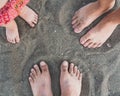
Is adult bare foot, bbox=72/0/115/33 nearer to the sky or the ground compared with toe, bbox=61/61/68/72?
nearer to the sky

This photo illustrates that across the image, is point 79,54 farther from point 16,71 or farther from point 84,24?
point 16,71

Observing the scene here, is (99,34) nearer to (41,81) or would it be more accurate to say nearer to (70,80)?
(70,80)

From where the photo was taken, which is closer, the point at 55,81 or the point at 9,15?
the point at 9,15

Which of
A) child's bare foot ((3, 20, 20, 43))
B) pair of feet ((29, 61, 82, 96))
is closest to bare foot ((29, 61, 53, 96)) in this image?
pair of feet ((29, 61, 82, 96))

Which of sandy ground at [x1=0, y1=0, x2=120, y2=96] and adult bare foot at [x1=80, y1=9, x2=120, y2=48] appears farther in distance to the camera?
sandy ground at [x1=0, y1=0, x2=120, y2=96]

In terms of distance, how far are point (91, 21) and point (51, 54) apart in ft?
0.95

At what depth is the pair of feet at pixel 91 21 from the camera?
1633mm

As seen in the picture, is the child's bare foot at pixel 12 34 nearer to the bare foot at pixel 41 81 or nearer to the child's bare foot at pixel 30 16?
the child's bare foot at pixel 30 16

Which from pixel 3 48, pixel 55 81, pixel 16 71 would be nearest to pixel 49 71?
pixel 55 81

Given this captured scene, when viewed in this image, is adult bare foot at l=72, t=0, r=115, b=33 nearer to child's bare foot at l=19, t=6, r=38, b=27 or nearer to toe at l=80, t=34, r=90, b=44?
toe at l=80, t=34, r=90, b=44

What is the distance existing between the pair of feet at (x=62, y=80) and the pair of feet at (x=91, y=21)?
168 millimetres

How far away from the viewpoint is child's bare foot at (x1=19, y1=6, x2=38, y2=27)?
1681 mm

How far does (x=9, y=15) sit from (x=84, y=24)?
51 centimetres

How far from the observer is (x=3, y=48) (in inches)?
67.8
